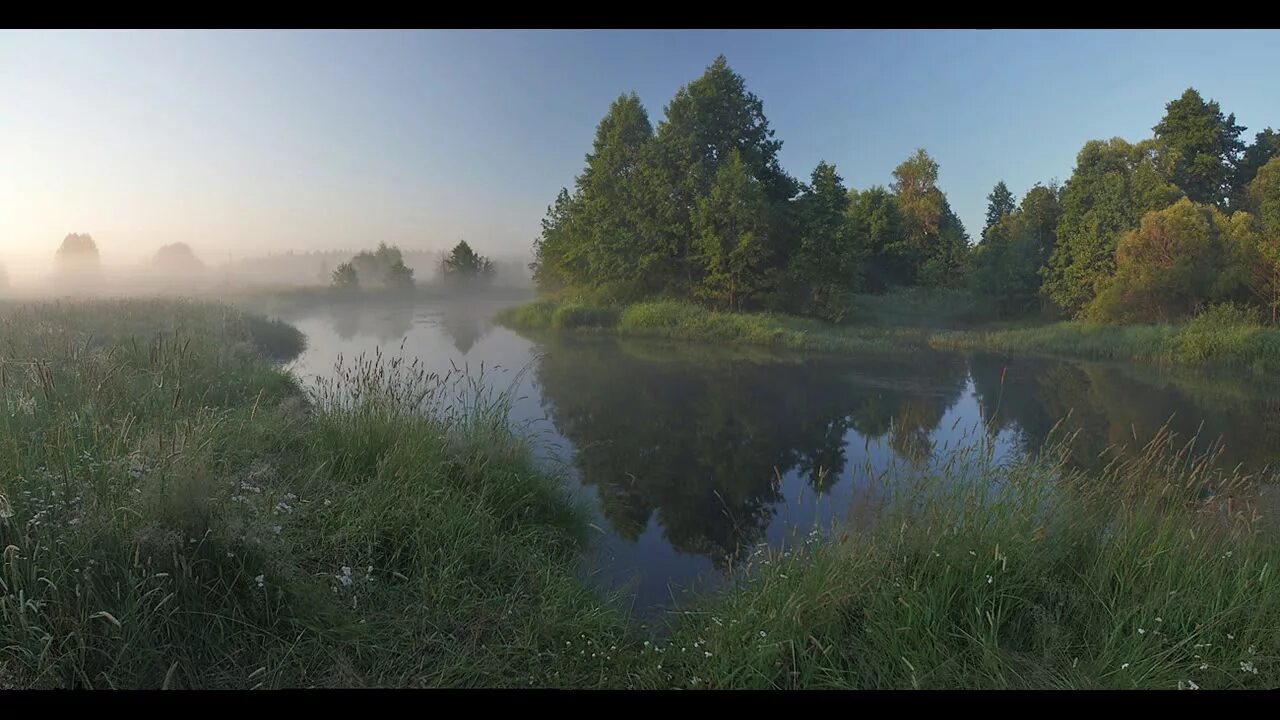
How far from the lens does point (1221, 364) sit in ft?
40.1

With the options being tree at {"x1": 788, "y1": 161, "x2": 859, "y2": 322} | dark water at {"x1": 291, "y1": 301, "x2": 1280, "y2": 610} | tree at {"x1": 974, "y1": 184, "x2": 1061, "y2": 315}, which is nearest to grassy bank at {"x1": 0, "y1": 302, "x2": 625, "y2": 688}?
dark water at {"x1": 291, "y1": 301, "x2": 1280, "y2": 610}

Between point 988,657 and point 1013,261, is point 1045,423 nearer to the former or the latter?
point 988,657

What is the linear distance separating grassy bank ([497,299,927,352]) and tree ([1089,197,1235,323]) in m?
5.02

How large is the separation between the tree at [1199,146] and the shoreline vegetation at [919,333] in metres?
7.27

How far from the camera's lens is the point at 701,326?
17938 mm

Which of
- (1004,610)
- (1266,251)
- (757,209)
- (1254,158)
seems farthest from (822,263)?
(1004,610)

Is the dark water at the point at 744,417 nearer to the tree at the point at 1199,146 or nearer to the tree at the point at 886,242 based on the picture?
the tree at the point at 1199,146

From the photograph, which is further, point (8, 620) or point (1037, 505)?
point (1037, 505)

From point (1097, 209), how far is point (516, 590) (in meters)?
23.2

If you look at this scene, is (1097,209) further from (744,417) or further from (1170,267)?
(744,417)

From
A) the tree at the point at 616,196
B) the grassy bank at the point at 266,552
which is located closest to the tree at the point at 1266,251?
the tree at the point at 616,196

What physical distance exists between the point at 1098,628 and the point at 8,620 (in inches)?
154
